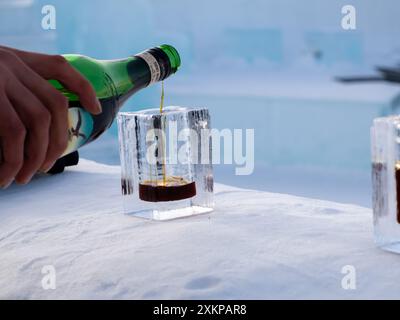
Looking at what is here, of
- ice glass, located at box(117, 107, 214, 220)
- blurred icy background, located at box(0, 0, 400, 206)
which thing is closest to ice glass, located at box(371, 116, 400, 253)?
ice glass, located at box(117, 107, 214, 220)

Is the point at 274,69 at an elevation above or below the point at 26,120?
below

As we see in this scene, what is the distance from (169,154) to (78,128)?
0.68 ft

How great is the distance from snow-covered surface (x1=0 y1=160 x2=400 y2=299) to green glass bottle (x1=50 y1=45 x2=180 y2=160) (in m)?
0.12

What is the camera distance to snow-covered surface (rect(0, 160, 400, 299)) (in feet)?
2.15

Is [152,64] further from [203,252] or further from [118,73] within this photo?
[203,252]

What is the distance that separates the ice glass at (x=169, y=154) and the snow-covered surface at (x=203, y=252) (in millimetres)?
38

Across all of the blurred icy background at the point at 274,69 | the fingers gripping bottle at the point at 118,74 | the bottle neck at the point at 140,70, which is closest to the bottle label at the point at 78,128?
the fingers gripping bottle at the point at 118,74

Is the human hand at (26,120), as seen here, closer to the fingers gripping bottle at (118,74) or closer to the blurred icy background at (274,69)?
the fingers gripping bottle at (118,74)

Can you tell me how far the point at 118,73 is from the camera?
93 centimetres

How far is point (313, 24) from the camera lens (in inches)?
256

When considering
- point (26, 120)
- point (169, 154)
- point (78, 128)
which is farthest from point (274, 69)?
point (26, 120)
